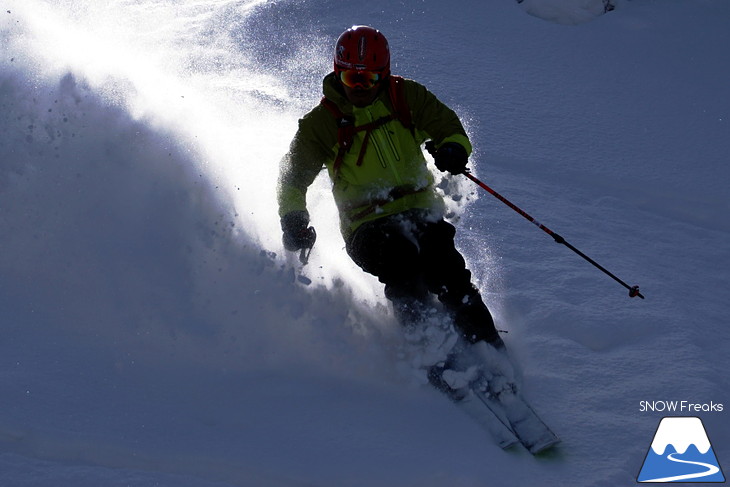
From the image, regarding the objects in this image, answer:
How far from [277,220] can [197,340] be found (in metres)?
1.12

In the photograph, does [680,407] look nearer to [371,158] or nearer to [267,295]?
[371,158]

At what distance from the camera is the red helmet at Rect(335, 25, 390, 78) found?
409 cm

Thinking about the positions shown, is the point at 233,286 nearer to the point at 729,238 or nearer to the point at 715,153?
the point at 729,238

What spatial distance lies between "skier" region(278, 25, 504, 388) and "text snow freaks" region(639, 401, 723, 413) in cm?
81

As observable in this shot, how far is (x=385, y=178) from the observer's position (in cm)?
427

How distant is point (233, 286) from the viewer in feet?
14.3

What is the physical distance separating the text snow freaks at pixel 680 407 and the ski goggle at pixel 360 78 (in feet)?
7.32

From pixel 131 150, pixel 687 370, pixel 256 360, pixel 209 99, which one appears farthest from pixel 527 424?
pixel 209 99

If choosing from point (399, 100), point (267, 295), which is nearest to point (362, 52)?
point (399, 100)

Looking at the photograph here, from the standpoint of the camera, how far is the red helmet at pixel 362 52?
4094 mm

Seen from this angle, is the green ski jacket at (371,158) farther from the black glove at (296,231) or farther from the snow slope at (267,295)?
the snow slope at (267,295)

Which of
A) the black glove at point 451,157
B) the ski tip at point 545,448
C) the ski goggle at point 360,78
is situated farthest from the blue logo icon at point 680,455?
the ski goggle at point 360,78

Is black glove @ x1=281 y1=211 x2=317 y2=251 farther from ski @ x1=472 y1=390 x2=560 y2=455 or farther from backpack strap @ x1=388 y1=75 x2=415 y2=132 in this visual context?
ski @ x1=472 y1=390 x2=560 y2=455

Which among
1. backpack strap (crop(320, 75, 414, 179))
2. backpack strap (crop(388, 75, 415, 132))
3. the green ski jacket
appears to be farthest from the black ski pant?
backpack strap (crop(388, 75, 415, 132))
